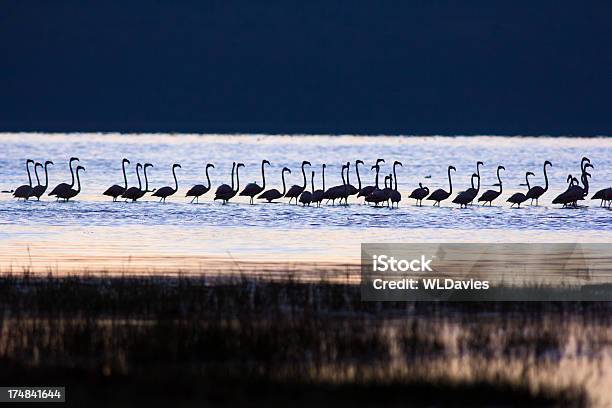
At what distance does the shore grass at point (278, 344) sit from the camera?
10242 millimetres

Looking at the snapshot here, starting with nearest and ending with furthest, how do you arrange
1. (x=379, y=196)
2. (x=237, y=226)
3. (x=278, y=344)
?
(x=278, y=344) < (x=237, y=226) < (x=379, y=196)

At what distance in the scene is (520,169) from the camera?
6022cm

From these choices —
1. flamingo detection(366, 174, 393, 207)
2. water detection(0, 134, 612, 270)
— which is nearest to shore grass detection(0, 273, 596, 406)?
water detection(0, 134, 612, 270)

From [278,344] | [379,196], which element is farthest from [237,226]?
Answer: [278,344]

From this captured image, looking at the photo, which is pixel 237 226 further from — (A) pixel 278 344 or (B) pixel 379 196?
(A) pixel 278 344

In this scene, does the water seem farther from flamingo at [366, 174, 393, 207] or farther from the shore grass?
the shore grass

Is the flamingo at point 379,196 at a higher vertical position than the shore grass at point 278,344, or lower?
lower

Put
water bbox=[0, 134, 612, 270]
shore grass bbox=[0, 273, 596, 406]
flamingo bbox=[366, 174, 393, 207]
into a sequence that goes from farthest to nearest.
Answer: flamingo bbox=[366, 174, 393, 207] → water bbox=[0, 134, 612, 270] → shore grass bbox=[0, 273, 596, 406]

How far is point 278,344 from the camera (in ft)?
38.4

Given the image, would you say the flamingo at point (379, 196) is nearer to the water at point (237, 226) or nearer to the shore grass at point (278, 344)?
the water at point (237, 226)

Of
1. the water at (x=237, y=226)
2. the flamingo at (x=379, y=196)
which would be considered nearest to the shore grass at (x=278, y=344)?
the water at (x=237, y=226)

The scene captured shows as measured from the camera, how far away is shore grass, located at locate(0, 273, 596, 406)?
33.6 ft

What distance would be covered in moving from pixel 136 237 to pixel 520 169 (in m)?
Answer: 37.7

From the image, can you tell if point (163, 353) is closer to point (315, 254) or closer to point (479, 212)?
point (315, 254)
